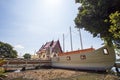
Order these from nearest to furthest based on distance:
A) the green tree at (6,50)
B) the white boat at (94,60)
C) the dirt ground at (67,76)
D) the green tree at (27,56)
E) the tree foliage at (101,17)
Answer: the tree foliage at (101,17) < the dirt ground at (67,76) < the white boat at (94,60) < the green tree at (6,50) < the green tree at (27,56)

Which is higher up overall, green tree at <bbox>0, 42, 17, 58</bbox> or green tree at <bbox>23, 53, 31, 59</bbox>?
green tree at <bbox>0, 42, 17, 58</bbox>

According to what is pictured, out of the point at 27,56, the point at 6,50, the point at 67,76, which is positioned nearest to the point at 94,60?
the point at 67,76

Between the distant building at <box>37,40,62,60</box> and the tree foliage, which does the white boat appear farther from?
the distant building at <box>37,40,62,60</box>

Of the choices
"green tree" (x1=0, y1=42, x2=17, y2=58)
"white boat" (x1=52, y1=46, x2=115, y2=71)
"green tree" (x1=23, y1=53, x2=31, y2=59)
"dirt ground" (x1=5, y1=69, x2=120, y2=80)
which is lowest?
"dirt ground" (x1=5, y1=69, x2=120, y2=80)

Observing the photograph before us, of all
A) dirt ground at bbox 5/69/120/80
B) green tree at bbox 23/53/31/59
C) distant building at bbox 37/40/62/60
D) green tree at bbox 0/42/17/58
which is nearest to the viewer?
dirt ground at bbox 5/69/120/80

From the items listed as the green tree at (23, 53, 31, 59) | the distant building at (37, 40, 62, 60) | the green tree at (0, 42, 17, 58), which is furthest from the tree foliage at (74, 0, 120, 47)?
the green tree at (0, 42, 17, 58)

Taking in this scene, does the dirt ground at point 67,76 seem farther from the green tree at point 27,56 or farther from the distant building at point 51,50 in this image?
the green tree at point 27,56

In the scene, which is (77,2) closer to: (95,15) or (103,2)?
(95,15)

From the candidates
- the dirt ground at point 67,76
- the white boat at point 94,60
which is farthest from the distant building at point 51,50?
the dirt ground at point 67,76

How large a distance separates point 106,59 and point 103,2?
956 cm

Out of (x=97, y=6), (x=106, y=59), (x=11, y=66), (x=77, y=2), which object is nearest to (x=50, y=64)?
(x=11, y=66)

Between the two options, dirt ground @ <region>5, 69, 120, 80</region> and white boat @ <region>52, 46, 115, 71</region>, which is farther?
white boat @ <region>52, 46, 115, 71</region>

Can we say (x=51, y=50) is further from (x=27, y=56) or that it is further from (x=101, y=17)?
(x=101, y=17)

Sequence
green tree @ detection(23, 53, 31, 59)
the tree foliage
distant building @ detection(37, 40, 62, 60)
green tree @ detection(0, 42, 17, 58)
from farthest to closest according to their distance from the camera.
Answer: green tree @ detection(23, 53, 31, 59) < green tree @ detection(0, 42, 17, 58) < distant building @ detection(37, 40, 62, 60) < the tree foliage
